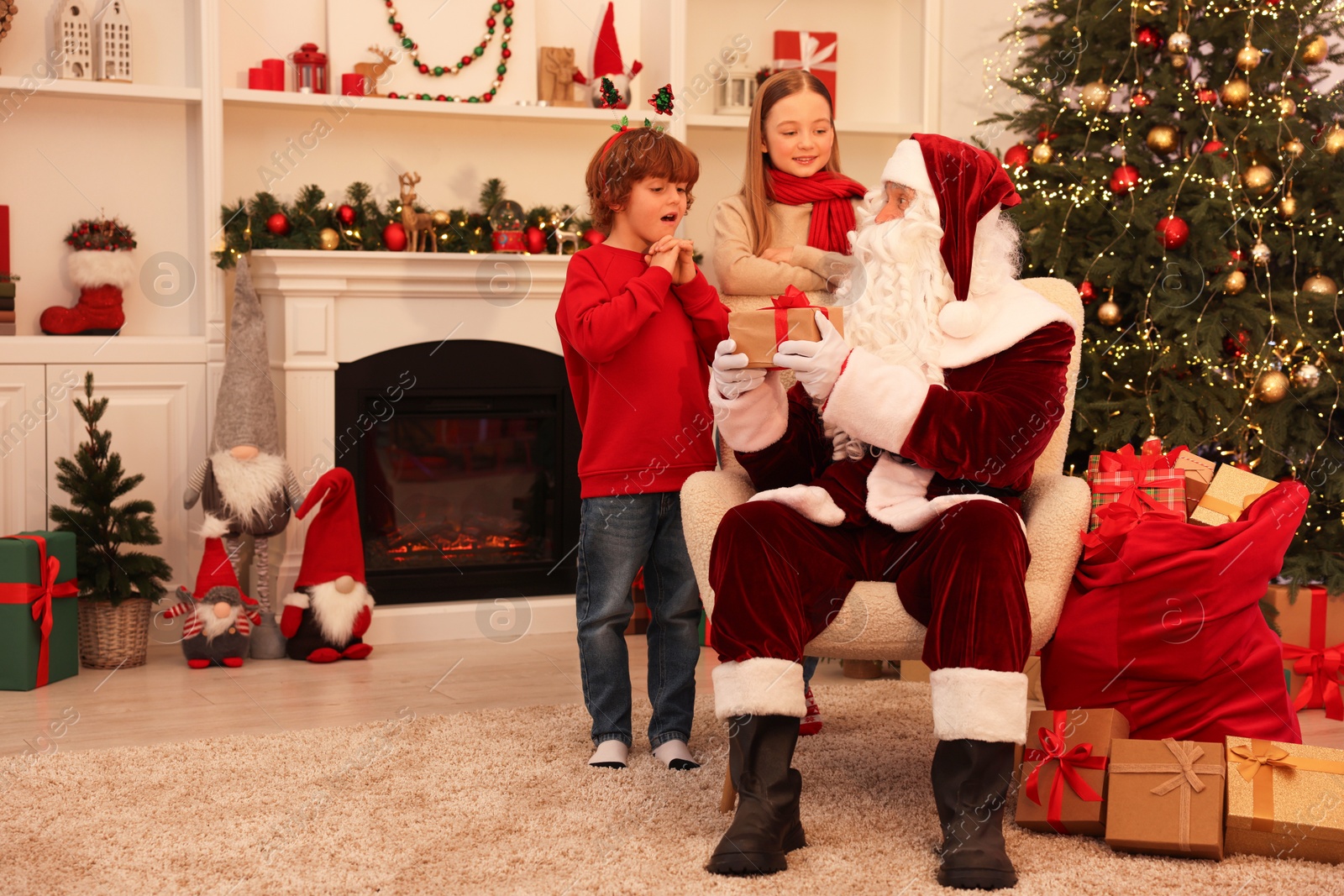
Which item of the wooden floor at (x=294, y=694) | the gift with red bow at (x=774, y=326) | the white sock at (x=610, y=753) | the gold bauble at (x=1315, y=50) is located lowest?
the wooden floor at (x=294, y=694)

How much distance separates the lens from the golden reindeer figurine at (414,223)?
3801 millimetres

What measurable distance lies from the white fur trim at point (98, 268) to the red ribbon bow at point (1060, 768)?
2982mm

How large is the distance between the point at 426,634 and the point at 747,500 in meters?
1.97

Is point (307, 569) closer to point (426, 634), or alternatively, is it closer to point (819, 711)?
point (426, 634)

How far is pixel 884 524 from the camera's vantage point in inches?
83.1

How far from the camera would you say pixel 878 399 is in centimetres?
201

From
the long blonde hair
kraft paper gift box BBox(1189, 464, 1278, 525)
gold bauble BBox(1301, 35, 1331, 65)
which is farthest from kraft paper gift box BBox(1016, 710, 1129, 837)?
gold bauble BBox(1301, 35, 1331, 65)

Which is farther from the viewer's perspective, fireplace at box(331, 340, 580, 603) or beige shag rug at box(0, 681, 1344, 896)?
fireplace at box(331, 340, 580, 603)

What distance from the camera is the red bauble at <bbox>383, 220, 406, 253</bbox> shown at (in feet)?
12.4

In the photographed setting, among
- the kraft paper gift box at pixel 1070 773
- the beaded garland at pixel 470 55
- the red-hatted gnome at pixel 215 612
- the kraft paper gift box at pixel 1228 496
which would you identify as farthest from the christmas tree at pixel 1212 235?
the red-hatted gnome at pixel 215 612

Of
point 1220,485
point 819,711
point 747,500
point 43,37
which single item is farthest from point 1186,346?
point 43,37

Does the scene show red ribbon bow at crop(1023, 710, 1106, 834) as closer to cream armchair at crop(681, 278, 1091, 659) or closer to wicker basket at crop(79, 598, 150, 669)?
cream armchair at crop(681, 278, 1091, 659)

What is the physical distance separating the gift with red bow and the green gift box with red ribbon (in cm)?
213

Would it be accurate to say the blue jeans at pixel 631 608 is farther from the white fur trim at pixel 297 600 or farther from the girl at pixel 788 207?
the white fur trim at pixel 297 600
